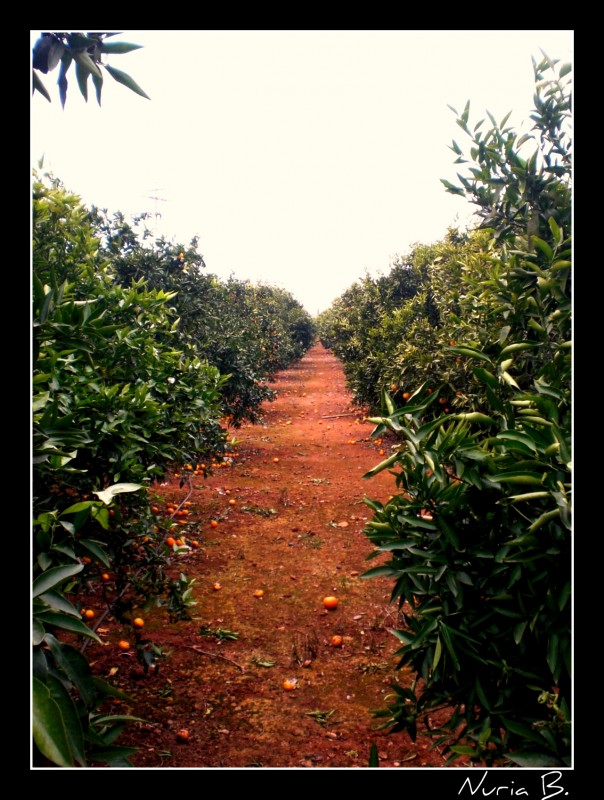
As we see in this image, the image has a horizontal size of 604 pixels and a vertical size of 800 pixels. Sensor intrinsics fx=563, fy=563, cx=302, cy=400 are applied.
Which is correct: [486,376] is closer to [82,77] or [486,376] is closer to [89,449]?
[82,77]

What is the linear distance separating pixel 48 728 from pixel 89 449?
1682mm

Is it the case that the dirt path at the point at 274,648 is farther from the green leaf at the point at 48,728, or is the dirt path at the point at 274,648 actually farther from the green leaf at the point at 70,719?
the green leaf at the point at 48,728

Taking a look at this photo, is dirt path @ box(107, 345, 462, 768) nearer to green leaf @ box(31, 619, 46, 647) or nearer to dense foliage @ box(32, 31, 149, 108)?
Result: green leaf @ box(31, 619, 46, 647)

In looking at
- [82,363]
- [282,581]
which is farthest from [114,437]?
[282,581]

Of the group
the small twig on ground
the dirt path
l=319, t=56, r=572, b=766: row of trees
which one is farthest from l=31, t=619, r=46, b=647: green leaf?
the small twig on ground

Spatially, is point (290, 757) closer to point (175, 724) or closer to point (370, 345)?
point (175, 724)

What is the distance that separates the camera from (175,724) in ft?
10.6

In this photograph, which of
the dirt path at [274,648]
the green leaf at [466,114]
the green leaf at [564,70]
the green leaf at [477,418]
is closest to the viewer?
the green leaf at [477,418]

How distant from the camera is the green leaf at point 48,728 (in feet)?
3.25

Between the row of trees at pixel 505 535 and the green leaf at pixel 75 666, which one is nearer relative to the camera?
the green leaf at pixel 75 666

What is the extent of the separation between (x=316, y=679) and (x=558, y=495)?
286 cm

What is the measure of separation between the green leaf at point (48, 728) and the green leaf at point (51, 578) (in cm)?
23

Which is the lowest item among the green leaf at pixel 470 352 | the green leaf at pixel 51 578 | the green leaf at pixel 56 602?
the green leaf at pixel 56 602

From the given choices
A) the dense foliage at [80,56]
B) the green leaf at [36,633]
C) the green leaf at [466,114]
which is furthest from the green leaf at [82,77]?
the green leaf at [466,114]
